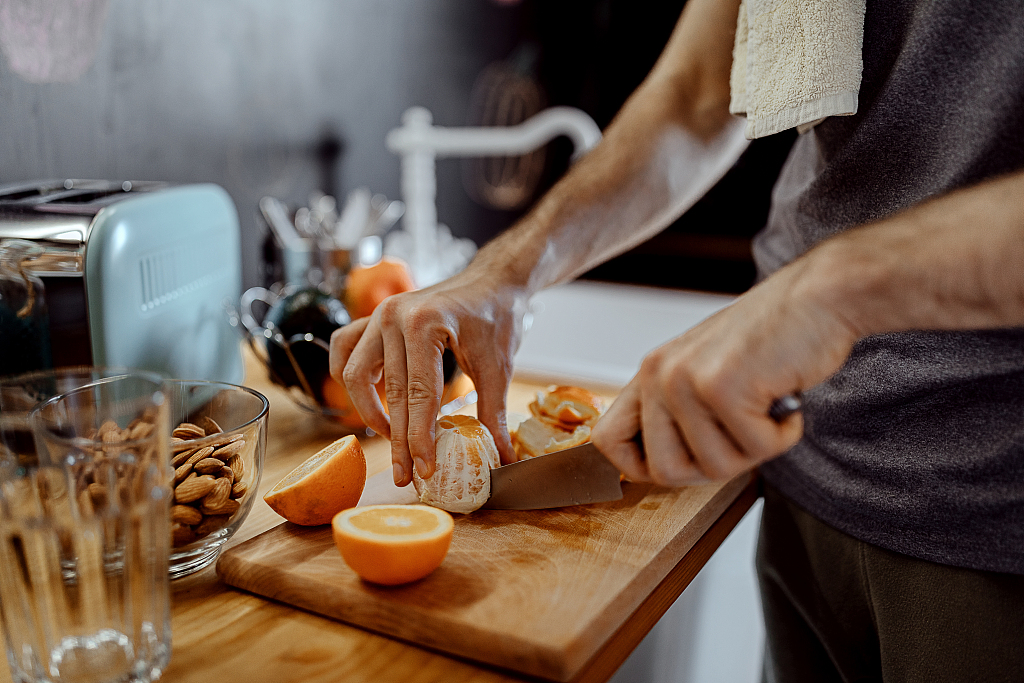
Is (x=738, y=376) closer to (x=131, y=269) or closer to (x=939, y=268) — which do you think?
(x=939, y=268)

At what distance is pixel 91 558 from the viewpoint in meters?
0.48

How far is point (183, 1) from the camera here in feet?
4.05

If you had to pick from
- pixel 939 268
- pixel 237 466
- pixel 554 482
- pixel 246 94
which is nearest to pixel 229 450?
pixel 237 466

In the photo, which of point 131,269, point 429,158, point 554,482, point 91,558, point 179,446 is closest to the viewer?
point 91,558

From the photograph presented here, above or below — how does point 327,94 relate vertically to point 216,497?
above

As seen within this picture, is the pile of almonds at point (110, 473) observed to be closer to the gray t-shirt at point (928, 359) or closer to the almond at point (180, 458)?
the almond at point (180, 458)

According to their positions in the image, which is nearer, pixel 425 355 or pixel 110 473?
pixel 110 473

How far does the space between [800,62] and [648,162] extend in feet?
0.85

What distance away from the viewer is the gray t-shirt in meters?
0.67

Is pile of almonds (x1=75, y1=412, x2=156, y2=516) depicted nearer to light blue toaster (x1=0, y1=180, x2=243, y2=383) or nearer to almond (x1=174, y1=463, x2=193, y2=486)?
almond (x1=174, y1=463, x2=193, y2=486)

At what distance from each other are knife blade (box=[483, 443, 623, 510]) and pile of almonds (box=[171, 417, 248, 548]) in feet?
0.75

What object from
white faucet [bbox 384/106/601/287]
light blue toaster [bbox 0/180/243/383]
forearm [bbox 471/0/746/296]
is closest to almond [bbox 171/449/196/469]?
light blue toaster [bbox 0/180/243/383]

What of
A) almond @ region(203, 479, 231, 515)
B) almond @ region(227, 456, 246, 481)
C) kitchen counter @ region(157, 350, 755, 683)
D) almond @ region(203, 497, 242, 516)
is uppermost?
almond @ region(227, 456, 246, 481)

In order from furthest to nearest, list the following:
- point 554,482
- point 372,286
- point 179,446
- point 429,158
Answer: point 429,158 → point 372,286 → point 554,482 → point 179,446
